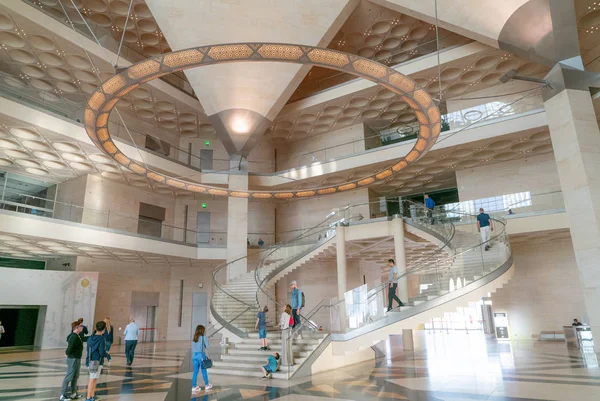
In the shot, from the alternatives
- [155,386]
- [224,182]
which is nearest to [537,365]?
[155,386]

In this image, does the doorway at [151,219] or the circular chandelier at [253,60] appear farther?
the doorway at [151,219]

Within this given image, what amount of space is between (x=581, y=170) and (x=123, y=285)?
2203cm

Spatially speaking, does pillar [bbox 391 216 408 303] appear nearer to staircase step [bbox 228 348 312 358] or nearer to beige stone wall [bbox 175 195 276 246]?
staircase step [bbox 228 348 312 358]

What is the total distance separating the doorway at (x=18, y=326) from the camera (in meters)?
19.7

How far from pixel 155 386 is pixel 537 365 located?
930 centimetres

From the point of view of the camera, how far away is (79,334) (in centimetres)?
716

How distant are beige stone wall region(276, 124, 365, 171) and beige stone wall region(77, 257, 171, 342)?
1077 cm

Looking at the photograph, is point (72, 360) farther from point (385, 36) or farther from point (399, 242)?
point (385, 36)

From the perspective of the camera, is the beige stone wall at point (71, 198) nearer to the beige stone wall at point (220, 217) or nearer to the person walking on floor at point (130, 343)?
the beige stone wall at point (220, 217)

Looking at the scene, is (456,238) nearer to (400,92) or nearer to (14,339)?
(400,92)

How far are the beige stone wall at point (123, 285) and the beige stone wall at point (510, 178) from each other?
18.7m

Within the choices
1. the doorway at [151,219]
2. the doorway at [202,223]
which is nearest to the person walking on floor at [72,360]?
the doorway at [151,219]

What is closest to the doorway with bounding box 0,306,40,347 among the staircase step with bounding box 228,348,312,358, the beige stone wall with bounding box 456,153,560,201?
the staircase step with bounding box 228,348,312,358

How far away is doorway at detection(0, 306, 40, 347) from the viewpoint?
1970cm
